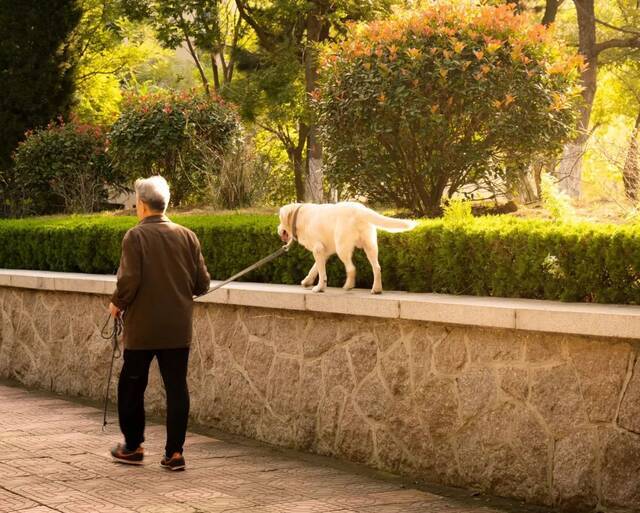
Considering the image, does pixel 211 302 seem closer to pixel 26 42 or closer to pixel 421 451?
pixel 421 451

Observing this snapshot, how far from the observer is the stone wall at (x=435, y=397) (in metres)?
6.45

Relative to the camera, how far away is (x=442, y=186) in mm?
11445

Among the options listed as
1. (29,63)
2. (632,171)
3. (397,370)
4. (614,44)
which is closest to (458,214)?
(397,370)

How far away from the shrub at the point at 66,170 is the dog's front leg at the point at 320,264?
9.61 m

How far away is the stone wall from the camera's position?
6445 millimetres

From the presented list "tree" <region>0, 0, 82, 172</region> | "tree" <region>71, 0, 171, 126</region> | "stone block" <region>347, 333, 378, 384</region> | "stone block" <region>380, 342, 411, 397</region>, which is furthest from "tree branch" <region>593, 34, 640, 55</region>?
"stone block" <region>380, 342, 411, 397</region>

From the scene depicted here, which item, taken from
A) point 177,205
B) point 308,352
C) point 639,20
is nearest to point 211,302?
point 308,352

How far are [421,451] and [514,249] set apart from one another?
58.8 inches

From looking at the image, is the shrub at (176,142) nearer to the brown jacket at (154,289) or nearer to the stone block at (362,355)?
the stone block at (362,355)

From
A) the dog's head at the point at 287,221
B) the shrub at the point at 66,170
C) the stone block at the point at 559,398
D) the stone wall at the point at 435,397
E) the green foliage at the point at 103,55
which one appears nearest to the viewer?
the stone wall at the point at 435,397

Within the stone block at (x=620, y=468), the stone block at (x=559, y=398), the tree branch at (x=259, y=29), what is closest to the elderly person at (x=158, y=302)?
the stone block at (x=559, y=398)

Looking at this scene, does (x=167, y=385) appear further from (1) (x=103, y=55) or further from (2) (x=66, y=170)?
(1) (x=103, y=55)

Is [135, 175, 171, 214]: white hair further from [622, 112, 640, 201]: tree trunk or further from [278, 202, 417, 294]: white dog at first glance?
[622, 112, 640, 201]: tree trunk

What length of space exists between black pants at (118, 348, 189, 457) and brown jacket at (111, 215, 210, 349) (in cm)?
11
